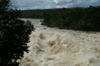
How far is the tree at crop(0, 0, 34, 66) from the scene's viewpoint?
3.97 m

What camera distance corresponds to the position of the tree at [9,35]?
397 cm

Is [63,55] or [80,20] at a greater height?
[80,20]

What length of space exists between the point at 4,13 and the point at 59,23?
1842cm

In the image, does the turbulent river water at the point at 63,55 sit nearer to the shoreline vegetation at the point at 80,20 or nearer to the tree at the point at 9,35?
the tree at the point at 9,35

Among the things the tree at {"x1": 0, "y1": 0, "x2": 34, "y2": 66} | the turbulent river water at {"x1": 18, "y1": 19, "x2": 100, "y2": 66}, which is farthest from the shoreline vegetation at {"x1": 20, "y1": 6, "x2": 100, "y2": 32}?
the tree at {"x1": 0, "y1": 0, "x2": 34, "y2": 66}

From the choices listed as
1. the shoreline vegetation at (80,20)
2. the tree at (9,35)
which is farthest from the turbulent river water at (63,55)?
the shoreline vegetation at (80,20)

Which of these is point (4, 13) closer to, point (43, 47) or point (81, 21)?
point (43, 47)

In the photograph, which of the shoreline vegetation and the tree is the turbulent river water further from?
the shoreline vegetation

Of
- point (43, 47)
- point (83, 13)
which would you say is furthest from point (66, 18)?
point (43, 47)

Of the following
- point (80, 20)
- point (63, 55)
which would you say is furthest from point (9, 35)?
point (80, 20)

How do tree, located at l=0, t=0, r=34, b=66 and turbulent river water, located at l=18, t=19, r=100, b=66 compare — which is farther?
turbulent river water, located at l=18, t=19, r=100, b=66

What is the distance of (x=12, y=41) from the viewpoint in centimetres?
417

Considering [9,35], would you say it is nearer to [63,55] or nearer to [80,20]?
[63,55]

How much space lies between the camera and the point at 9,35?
4043mm
